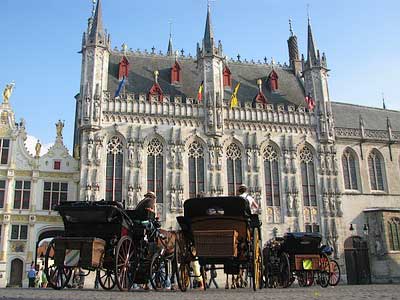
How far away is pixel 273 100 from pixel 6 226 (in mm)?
19758

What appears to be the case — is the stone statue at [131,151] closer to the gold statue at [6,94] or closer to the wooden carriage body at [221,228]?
the gold statue at [6,94]

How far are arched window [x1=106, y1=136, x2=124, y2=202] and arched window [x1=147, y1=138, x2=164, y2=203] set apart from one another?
173cm

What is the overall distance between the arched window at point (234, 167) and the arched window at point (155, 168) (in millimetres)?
4406

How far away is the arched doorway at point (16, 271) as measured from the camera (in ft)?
82.8

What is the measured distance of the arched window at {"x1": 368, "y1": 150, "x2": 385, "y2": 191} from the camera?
3241cm

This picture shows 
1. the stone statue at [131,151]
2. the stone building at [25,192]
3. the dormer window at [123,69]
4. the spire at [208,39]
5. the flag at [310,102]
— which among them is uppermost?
the spire at [208,39]

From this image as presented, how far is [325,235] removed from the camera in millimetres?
29141

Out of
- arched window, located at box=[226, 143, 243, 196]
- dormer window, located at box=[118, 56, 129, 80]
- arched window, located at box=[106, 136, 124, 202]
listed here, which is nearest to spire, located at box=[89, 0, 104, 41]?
dormer window, located at box=[118, 56, 129, 80]

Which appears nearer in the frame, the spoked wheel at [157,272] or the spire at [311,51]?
the spoked wheel at [157,272]

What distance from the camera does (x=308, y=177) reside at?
3034 cm

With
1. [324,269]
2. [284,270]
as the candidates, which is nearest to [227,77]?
[324,269]

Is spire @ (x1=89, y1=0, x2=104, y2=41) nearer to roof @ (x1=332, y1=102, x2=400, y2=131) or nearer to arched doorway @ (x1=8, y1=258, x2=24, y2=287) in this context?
arched doorway @ (x1=8, y1=258, x2=24, y2=287)

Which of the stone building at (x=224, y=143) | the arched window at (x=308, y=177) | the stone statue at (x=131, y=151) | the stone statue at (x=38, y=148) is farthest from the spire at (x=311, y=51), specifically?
the stone statue at (x=38, y=148)

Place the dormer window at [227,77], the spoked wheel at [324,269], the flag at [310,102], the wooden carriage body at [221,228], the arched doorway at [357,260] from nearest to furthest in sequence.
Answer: the wooden carriage body at [221,228], the spoked wheel at [324,269], the arched doorway at [357,260], the flag at [310,102], the dormer window at [227,77]
